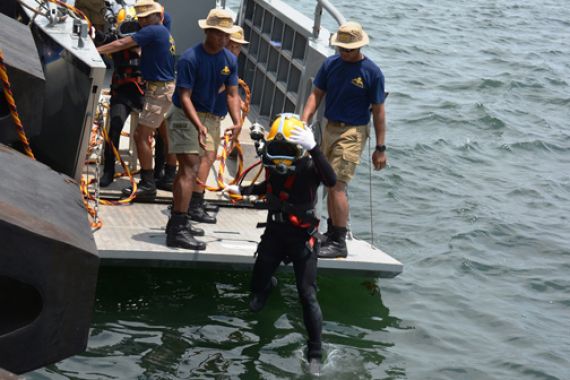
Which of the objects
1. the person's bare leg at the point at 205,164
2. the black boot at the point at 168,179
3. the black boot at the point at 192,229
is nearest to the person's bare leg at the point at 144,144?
the black boot at the point at 168,179

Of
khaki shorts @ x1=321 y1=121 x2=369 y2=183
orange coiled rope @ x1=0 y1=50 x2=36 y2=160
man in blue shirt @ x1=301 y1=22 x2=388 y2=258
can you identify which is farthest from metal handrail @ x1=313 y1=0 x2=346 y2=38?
orange coiled rope @ x1=0 y1=50 x2=36 y2=160

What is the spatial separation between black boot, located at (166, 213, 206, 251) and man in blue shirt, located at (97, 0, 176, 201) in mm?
1098

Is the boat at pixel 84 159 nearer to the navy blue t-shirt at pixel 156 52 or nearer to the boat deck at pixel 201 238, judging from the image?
the boat deck at pixel 201 238

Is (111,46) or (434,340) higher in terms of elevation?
(111,46)

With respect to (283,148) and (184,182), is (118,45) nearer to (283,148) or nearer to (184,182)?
(184,182)

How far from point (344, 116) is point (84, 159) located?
216cm

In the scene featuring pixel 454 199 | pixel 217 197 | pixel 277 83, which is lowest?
pixel 454 199

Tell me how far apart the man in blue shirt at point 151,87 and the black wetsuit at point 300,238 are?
171cm

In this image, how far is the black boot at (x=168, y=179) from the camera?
349 inches

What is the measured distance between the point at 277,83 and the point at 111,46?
233 centimetres

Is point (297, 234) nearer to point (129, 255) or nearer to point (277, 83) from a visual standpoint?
point (129, 255)

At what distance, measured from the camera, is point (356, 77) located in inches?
305

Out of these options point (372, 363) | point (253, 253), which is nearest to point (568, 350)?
point (372, 363)

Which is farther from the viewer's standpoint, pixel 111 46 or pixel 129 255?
pixel 111 46
